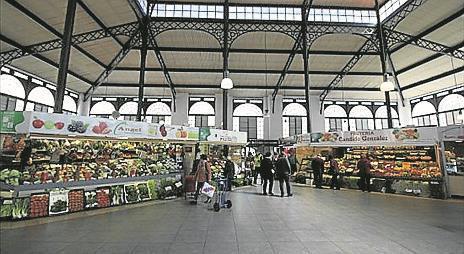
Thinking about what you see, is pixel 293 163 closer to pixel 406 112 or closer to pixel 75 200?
pixel 75 200

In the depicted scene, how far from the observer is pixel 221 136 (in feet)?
31.4

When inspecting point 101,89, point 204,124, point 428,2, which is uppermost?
point 428,2

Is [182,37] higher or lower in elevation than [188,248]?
higher

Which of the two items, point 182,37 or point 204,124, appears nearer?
point 182,37

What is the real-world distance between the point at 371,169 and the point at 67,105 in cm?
1956

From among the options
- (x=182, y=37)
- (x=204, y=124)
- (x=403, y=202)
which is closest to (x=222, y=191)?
(x=403, y=202)

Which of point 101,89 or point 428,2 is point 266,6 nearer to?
point 428,2

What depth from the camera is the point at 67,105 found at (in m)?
18.5

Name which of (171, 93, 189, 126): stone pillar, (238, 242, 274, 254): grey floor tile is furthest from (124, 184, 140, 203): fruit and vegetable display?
(171, 93, 189, 126): stone pillar

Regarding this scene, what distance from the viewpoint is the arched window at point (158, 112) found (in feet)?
68.5

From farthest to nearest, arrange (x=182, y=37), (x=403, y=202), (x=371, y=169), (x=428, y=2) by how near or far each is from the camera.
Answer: (x=182, y=37) < (x=428, y=2) < (x=371, y=169) < (x=403, y=202)

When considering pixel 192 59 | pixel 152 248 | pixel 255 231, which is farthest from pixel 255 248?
pixel 192 59

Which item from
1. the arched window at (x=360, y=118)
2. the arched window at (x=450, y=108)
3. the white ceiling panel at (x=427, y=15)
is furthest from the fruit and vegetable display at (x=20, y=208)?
the arched window at (x=450, y=108)

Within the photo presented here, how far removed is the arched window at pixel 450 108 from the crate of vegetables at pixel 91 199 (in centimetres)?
2116
